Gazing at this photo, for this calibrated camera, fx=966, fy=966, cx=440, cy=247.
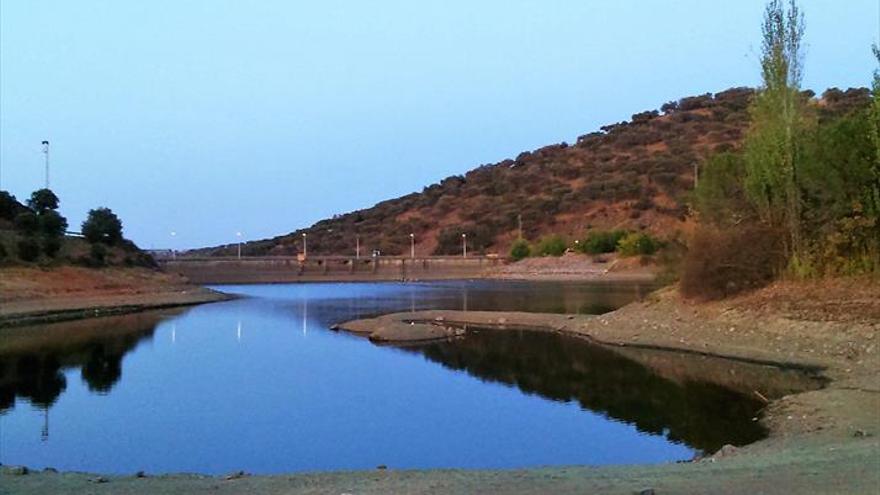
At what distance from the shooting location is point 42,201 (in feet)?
265

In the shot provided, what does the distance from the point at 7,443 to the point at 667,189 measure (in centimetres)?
11709

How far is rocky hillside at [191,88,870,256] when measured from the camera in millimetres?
133000

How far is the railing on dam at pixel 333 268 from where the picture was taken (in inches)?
4860

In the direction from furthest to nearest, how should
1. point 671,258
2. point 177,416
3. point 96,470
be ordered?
point 671,258 → point 177,416 → point 96,470

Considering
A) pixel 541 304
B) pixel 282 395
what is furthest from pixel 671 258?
pixel 282 395

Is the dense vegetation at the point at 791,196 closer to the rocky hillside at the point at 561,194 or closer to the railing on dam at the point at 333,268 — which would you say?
the rocky hillside at the point at 561,194

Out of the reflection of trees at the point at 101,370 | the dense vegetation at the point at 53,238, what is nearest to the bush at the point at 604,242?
the dense vegetation at the point at 53,238

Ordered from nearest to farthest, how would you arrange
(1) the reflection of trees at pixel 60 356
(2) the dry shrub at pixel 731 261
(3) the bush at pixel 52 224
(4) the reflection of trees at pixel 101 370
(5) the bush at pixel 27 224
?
1. (1) the reflection of trees at pixel 60 356
2. (4) the reflection of trees at pixel 101 370
3. (2) the dry shrub at pixel 731 261
4. (5) the bush at pixel 27 224
5. (3) the bush at pixel 52 224

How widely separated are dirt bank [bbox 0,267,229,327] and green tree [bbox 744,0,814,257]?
3810cm

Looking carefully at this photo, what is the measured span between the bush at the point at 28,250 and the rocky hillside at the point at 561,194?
60745 mm

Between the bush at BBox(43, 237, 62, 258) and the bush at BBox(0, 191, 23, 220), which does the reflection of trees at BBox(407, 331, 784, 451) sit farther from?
the bush at BBox(0, 191, 23, 220)

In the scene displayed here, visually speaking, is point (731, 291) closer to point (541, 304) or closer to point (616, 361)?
point (616, 361)

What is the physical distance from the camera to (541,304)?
5888 centimetres

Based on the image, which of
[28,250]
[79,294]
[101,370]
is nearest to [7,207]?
[28,250]
